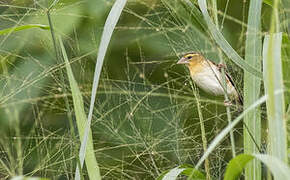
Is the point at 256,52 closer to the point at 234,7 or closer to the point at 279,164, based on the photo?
the point at 279,164

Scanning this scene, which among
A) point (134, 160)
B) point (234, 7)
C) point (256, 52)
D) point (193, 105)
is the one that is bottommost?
point (134, 160)

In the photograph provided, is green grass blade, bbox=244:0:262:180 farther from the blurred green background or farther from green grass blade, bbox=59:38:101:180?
green grass blade, bbox=59:38:101:180

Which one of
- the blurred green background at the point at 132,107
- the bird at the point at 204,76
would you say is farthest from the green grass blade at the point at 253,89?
the bird at the point at 204,76

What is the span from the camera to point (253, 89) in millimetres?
1265

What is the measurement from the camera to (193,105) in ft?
4.77

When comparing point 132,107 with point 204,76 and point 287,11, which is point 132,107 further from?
point 204,76

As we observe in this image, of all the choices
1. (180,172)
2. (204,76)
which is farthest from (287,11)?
(204,76)

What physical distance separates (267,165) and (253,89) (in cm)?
36

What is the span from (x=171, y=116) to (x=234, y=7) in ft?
1.72

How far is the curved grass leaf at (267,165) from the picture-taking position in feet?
2.88

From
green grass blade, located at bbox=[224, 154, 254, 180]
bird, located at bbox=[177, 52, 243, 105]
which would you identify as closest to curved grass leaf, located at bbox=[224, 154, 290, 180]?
green grass blade, located at bbox=[224, 154, 254, 180]

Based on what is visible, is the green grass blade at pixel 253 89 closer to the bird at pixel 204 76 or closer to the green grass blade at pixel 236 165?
the green grass blade at pixel 236 165

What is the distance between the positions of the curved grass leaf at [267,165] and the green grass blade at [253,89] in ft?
0.38

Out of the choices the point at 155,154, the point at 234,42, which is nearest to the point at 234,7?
the point at 234,42
